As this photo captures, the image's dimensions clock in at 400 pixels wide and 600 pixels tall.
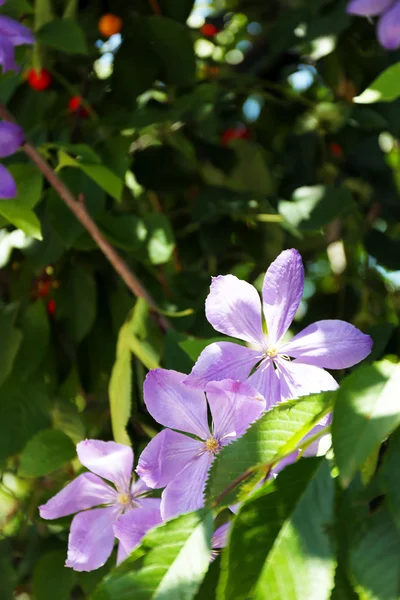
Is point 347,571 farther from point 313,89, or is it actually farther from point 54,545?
point 313,89

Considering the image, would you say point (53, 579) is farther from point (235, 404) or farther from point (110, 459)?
point (235, 404)

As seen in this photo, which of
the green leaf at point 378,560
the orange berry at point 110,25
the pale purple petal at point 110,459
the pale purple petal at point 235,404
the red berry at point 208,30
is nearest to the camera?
the green leaf at point 378,560

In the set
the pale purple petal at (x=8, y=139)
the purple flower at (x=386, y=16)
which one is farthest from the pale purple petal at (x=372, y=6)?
the pale purple petal at (x=8, y=139)

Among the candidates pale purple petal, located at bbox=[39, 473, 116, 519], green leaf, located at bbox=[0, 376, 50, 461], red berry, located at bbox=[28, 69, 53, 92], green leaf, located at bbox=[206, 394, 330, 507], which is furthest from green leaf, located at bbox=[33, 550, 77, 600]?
red berry, located at bbox=[28, 69, 53, 92]

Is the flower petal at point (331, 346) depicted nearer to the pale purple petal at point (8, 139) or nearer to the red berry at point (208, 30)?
the pale purple petal at point (8, 139)

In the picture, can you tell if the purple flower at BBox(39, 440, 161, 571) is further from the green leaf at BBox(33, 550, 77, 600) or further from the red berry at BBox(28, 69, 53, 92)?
the red berry at BBox(28, 69, 53, 92)

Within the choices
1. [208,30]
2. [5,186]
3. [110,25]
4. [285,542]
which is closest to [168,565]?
[285,542]
